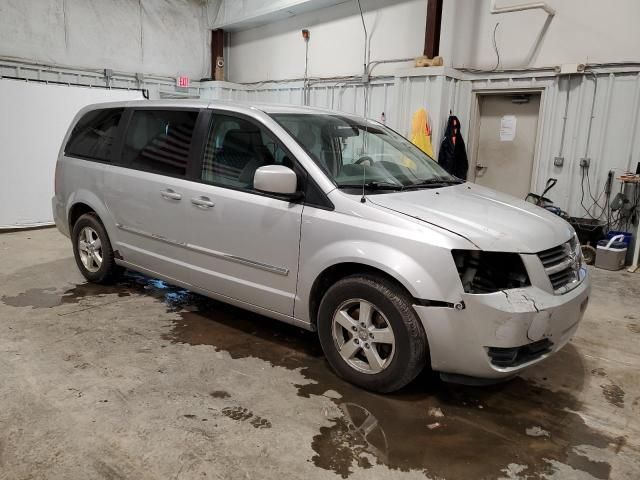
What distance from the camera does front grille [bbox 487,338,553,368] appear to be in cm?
236

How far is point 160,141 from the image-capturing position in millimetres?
3592

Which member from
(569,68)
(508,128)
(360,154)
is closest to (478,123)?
(508,128)

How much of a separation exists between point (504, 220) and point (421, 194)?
0.49 metres

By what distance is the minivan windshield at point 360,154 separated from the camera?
289 cm

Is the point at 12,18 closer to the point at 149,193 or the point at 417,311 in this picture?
the point at 149,193

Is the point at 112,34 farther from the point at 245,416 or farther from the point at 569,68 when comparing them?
the point at 245,416

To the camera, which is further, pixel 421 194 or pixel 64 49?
pixel 64 49

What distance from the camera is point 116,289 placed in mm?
4270

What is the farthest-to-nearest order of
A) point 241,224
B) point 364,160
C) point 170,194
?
point 170,194
point 364,160
point 241,224

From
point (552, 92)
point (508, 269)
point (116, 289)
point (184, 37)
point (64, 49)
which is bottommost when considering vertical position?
point (116, 289)

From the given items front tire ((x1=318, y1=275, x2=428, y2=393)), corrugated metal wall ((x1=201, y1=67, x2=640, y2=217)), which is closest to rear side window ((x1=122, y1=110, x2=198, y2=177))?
front tire ((x1=318, y1=275, x2=428, y2=393))

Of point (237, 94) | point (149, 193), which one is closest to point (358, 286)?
point (149, 193)

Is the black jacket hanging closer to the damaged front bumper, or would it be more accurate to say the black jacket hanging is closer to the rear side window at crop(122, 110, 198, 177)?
the rear side window at crop(122, 110, 198, 177)

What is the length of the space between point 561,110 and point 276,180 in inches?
203
